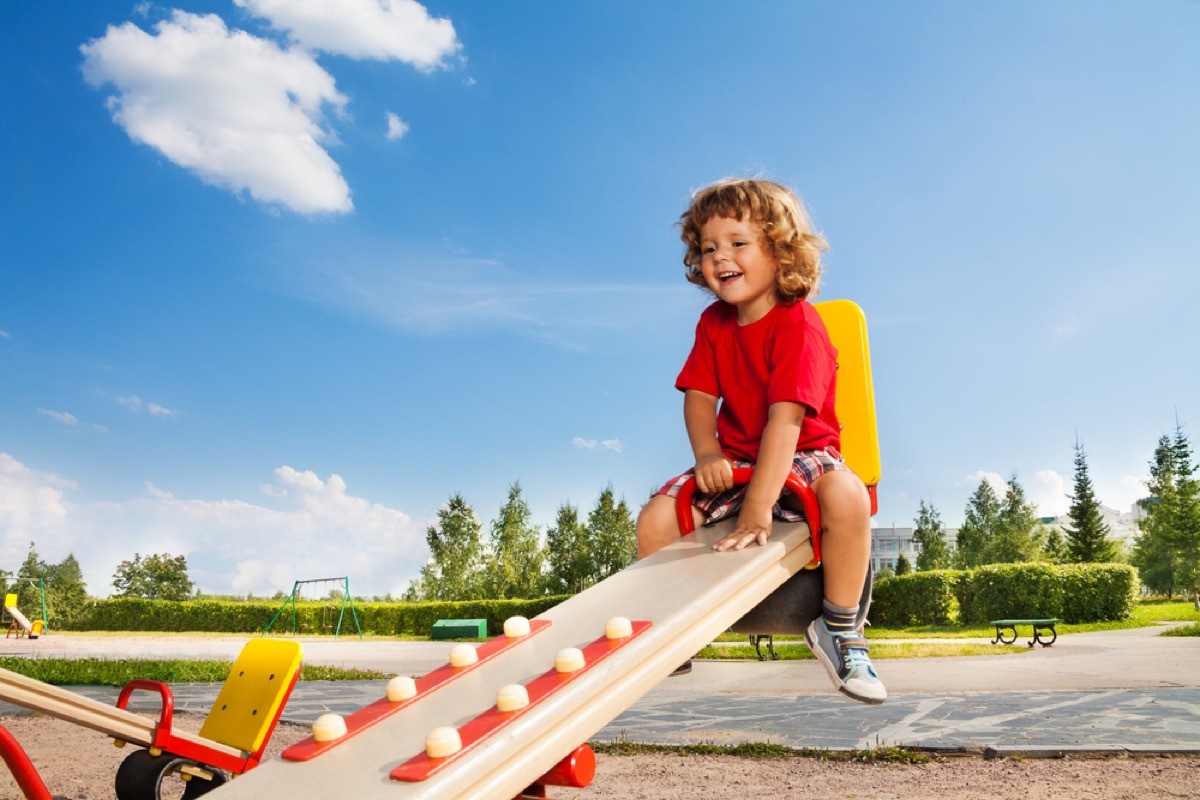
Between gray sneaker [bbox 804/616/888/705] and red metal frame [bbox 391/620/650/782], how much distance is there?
750mm

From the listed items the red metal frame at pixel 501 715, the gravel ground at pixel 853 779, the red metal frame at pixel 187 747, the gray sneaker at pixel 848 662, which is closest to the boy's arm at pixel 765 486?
the gray sneaker at pixel 848 662

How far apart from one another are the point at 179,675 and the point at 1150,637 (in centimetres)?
1580

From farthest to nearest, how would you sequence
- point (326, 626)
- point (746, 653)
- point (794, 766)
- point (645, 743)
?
point (326, 626), point (746, 653), point (645, 743), point (794, 766)

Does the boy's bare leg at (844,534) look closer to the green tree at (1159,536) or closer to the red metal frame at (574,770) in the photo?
the red metal frame at (574,770)

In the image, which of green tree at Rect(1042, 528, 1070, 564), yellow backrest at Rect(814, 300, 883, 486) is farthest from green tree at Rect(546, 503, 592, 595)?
yellow backrest at Rect(814, 300, 883, 486)

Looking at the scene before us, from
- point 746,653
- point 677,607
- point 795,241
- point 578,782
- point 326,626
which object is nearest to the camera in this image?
point 578,782

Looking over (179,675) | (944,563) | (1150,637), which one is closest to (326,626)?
(179,675)

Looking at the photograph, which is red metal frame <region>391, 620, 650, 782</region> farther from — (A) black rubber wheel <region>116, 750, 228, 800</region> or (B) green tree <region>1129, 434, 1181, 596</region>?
(B) green tree <region>1129, 434, 1181, 596</region>

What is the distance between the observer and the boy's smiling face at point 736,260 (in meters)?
2.55

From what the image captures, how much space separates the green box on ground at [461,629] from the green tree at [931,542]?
921 inches

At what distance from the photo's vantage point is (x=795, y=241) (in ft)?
8.38

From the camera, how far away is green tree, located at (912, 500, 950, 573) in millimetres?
36750

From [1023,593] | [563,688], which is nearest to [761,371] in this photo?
[563,688]

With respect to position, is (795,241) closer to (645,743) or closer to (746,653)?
(645,743)
